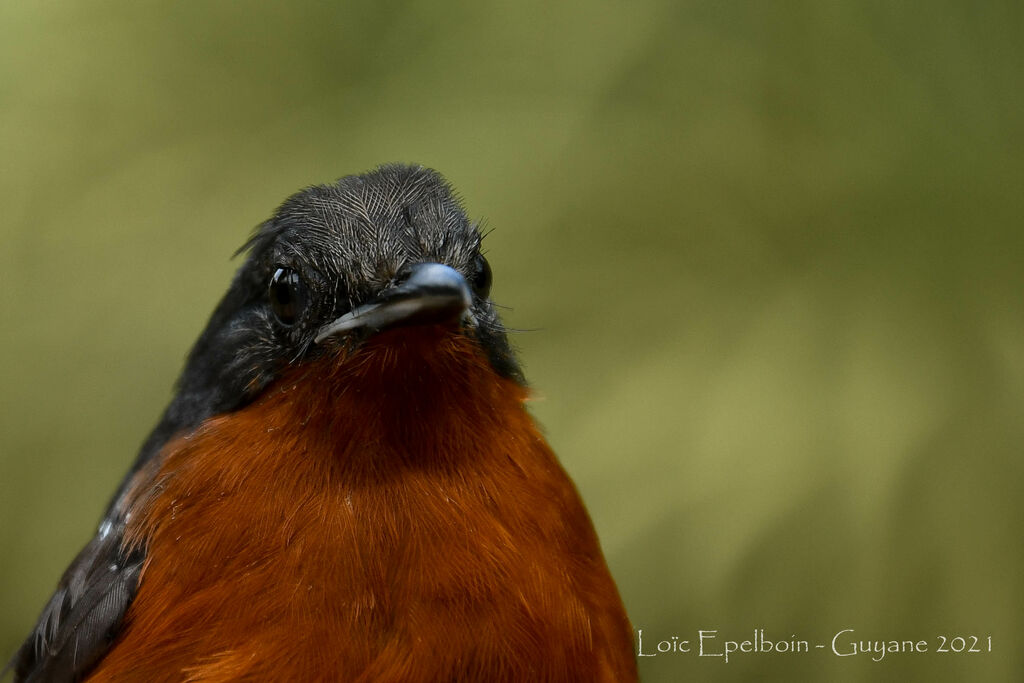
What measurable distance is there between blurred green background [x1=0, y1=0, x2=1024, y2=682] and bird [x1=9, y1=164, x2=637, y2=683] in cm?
155

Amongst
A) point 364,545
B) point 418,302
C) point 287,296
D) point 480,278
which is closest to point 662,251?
point 480,278

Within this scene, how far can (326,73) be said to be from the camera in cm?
461

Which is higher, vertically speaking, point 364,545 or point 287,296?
point 287,296

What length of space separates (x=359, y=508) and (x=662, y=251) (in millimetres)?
2320

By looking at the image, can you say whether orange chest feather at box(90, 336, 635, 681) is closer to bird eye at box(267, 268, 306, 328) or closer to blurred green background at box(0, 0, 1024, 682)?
bird eye at box(267, 268, 306, 328)

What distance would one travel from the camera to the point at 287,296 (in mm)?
2742

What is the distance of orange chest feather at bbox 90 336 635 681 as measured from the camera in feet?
7.98

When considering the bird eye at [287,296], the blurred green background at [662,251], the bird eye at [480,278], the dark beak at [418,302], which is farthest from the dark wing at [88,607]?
the blurred green background at [662,251]

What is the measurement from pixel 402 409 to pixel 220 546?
0.53 m

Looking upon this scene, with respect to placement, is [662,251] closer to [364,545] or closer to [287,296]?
[287,296]

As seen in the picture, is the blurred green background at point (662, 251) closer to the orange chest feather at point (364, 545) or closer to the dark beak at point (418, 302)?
the orange chest feather at point (364, 545)

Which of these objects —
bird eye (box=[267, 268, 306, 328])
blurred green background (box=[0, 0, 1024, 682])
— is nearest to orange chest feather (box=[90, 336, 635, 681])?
bird eye (box=[267, 268, 306, 328])

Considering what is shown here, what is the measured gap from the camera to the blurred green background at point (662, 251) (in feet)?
13.7

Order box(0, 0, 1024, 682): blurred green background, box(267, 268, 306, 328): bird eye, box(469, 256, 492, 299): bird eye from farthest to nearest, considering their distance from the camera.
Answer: box(0, 0, 1024, 682): blurred green background → box(469, 256, 492, 299): bird eye → box(267, 268, 306, 328): bird eye
